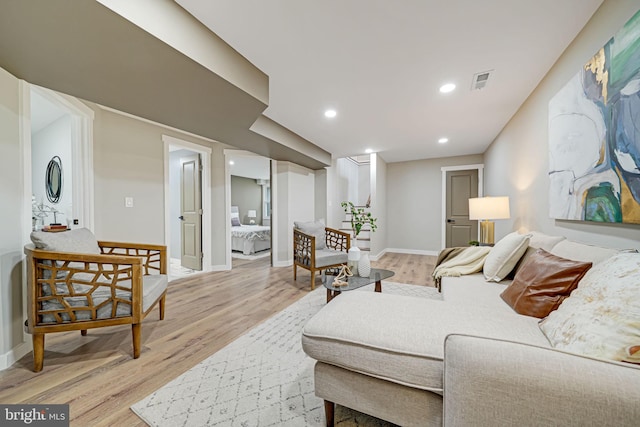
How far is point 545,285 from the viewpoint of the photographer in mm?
1308

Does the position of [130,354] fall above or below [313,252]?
below

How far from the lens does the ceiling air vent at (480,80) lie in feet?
7.20

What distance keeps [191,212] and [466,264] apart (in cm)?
420

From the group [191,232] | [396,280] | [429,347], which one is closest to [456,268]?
[396,280]

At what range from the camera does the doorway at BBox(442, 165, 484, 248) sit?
5371mm

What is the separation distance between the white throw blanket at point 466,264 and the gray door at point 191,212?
3711 millimetres

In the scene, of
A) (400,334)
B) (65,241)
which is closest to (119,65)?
(65,241)

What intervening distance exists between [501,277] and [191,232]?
440 centimetres

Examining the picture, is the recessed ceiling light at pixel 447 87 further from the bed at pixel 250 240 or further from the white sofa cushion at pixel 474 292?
the bed at pixel 250 240

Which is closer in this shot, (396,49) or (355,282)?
(396,49)

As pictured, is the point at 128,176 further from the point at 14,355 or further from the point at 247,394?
the point at 247,394

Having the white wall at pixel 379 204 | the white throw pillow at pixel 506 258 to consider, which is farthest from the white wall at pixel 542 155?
the white wall at pixel 379 204

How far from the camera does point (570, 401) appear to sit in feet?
2.13

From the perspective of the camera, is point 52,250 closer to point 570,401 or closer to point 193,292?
point 193,292
